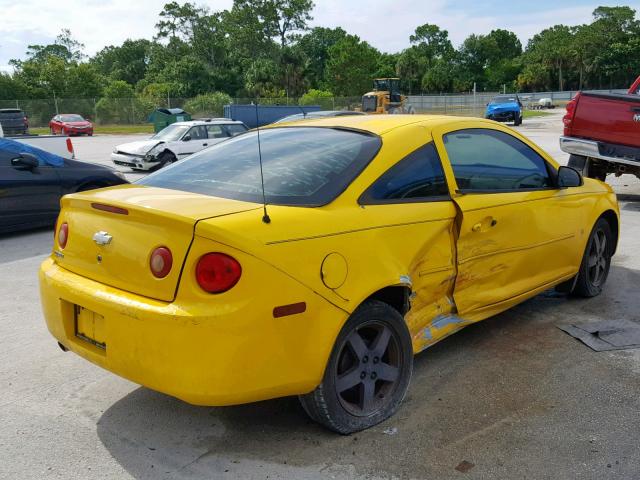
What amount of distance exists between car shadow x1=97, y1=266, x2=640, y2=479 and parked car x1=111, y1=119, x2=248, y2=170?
41.1ft

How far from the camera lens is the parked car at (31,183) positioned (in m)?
8.11

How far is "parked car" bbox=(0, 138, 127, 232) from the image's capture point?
8.11 meters

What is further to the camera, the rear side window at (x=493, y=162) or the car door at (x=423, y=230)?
the rear side window at (x=493, y=162)

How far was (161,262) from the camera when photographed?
2.80 metres

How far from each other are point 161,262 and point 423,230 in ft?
4.84

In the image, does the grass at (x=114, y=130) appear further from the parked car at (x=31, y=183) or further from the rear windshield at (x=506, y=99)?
the parked car at (x=31, y=183)

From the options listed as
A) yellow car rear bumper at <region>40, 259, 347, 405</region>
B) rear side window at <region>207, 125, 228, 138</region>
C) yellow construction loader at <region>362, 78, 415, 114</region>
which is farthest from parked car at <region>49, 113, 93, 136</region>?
yellow car rear bumper at <region>40, 259, 347, 405</region>

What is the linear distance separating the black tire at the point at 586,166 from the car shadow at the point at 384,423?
6.30 metres

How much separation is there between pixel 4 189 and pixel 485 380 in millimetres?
6751

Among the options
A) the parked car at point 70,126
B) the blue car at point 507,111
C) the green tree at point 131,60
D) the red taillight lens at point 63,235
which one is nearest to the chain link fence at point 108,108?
the parked car at point 70,126

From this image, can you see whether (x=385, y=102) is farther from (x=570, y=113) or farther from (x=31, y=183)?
(x=31, y=183)

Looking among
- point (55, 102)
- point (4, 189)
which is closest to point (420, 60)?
point (55, 102)

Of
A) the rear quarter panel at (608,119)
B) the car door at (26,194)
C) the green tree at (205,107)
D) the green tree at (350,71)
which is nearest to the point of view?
the car door at (26,194)

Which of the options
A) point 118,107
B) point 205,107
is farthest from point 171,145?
point 118,107
